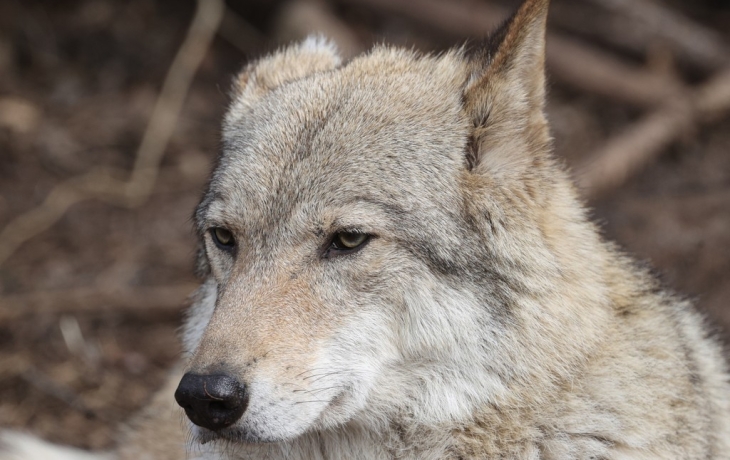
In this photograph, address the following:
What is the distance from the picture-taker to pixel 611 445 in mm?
3945

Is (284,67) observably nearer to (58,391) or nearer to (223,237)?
(223,237)

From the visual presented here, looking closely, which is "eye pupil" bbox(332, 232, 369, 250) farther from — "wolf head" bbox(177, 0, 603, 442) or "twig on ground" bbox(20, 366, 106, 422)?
"twig on ground" bbox(20, 366, 106, 422)

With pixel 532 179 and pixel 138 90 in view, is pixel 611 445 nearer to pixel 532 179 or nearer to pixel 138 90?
pixel 532 179

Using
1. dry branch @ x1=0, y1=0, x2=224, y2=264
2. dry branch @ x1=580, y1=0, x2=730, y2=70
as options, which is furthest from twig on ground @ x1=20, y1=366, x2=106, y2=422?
dry branch @ x1=580, y1=0, x2=730, y2=70

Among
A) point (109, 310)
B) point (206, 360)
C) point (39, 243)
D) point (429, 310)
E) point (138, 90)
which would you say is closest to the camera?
point (206, 360)

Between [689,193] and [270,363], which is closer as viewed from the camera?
[270,363]

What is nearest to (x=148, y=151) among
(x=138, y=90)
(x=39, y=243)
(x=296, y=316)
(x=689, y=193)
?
(x=138, y=90)

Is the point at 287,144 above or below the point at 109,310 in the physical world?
above

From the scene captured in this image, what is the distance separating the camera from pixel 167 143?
10359mm

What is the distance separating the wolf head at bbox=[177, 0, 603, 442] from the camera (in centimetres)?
374

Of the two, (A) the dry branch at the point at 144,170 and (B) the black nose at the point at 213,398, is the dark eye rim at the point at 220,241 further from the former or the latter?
(A) the dry branch at the point at 144,170

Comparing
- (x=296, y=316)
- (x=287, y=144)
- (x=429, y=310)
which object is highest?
(x=287, y=144)

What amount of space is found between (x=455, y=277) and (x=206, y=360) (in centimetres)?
116

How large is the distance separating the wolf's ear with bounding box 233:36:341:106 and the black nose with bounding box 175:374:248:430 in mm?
1935
